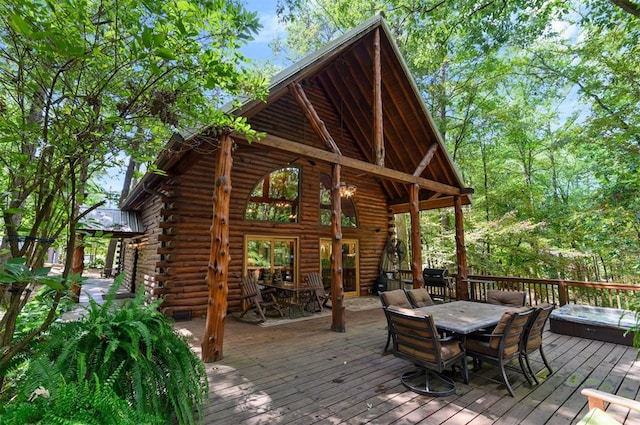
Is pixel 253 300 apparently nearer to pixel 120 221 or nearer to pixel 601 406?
pixel 120 221

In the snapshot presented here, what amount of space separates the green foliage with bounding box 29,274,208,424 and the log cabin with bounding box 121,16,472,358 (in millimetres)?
1748

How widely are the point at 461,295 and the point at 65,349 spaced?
29.3 feet

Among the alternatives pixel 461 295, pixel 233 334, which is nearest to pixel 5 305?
pixel 233 334

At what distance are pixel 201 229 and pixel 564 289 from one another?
9182 millimetres

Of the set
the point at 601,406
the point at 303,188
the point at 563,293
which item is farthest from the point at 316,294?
the point at 563,293

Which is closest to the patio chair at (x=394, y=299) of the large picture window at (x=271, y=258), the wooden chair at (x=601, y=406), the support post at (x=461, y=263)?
the wooden chair at (x=601, y=406)

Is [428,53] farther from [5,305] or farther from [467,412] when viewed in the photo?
[5,305]

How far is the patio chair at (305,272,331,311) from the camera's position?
7393 mm

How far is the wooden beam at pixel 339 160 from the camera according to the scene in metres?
5.16

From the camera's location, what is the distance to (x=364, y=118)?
9.05 metres

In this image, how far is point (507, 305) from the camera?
16.5 ft

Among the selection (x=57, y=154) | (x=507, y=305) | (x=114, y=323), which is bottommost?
(x=507, y=305)

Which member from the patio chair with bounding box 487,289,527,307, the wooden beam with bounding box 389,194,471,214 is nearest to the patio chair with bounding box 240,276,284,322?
the patio chair with bounding box 487,289,527,307

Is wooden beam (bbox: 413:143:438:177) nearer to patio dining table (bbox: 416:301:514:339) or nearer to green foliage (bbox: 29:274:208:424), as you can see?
patio dining table (bbox: 416:301:514:339)
